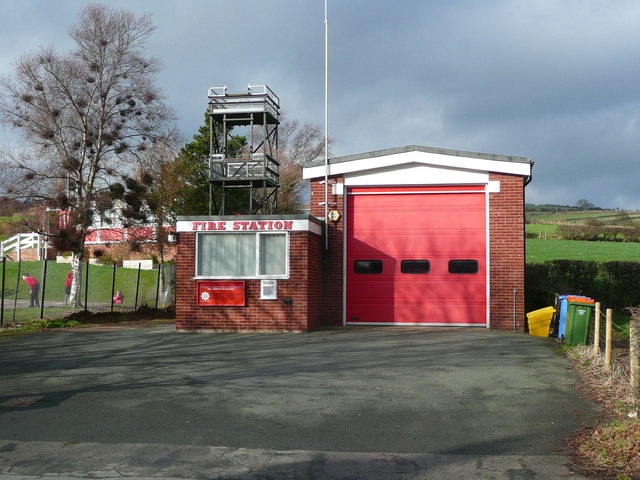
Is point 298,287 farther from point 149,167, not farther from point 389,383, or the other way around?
point 149,167

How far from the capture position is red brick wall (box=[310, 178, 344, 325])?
60.8ft

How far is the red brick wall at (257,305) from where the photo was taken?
651 inches

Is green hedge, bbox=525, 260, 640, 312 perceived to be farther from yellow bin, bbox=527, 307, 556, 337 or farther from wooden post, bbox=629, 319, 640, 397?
wooden post, bbox=629, 319, 640, 397

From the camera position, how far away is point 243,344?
1437 centimetres

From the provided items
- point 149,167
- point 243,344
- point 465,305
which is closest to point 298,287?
point 243,344

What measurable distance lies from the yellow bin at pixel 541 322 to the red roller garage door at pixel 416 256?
170 centimetres

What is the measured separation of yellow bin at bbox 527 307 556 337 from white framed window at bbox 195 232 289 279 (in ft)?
21.0

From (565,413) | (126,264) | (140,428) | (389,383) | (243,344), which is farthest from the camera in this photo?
(126,264)

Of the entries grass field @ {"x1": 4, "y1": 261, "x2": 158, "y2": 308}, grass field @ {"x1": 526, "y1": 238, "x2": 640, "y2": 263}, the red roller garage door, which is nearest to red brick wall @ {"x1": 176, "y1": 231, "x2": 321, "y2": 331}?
the red roller garage door

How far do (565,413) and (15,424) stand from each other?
21.1ft

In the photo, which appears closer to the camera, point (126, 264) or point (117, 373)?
point (117, 373)

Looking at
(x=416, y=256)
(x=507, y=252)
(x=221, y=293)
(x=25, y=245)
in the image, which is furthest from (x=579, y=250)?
(x=25, y=245)

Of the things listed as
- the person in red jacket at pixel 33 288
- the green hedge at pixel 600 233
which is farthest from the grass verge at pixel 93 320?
the green hedge at pixel 600 233

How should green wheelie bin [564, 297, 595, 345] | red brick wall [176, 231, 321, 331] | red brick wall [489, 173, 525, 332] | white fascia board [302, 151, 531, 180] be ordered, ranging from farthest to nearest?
white fascia board [302, 151, 531, 180] → red brick wall [489, 173, 525, 332] → red brick wall [176, 231, 321, 331] → green wheelie bin [564, 297, 595, 345]
